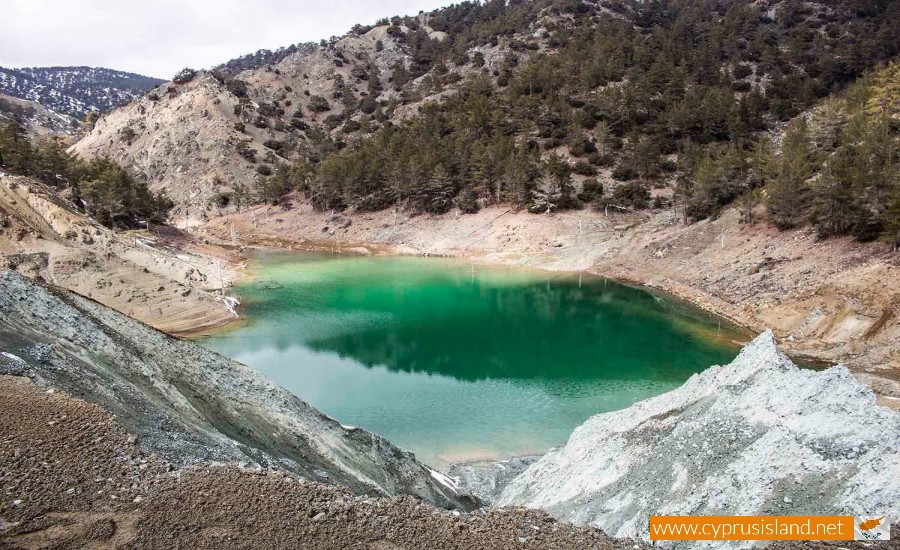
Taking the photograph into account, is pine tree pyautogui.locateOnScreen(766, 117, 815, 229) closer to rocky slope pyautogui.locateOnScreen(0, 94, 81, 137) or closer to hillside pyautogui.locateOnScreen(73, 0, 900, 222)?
hillside pyautogui.locateOnScreen(73, 0, 900, 222)

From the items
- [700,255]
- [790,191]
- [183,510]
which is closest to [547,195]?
[700,255]

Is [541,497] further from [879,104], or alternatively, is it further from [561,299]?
[879,104]

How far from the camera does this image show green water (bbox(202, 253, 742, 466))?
80.8 ft

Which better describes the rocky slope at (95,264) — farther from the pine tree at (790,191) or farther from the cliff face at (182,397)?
the pine tree at (790,191)

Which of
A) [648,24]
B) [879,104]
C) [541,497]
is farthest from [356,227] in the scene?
[648,24]

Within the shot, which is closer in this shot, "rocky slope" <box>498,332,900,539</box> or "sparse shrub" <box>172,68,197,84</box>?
"rocky slope" <box>498,332,900,539</box>

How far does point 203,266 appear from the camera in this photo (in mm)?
55875

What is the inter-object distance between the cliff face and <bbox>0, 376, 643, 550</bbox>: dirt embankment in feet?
3.15

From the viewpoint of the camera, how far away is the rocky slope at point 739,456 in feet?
31.6

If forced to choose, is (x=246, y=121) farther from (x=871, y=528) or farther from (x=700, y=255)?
(x=871, y=528)

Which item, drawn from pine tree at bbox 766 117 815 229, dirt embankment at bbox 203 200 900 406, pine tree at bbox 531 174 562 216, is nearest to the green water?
dirt embankment at bbox 203 200 900 406

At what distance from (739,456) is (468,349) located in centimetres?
2357

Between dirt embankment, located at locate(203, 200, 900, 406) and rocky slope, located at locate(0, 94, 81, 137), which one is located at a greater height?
rocky slope, located at locate(0, 94, 81, 137)

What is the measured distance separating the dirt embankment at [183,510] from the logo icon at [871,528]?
320 centimetres
